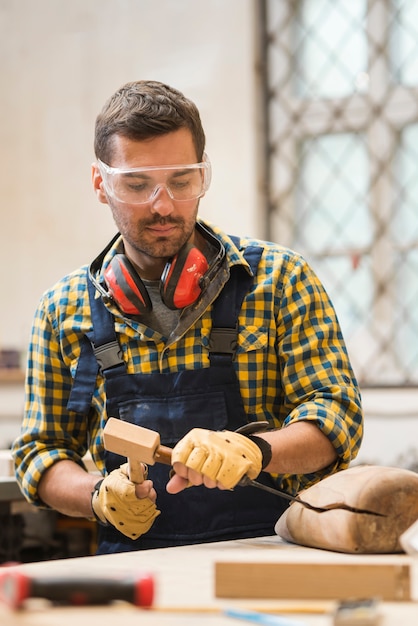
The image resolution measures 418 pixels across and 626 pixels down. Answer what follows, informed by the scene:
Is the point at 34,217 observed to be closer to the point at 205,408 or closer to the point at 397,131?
the point at 397,131

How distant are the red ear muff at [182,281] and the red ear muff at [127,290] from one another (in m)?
0.05

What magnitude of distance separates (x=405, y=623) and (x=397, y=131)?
4.07 m

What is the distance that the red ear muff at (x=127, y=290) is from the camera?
241 cm

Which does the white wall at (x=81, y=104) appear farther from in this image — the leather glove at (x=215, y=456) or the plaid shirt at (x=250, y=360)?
the leather glove at (x=215, y=456)

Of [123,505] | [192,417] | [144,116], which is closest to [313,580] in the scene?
[123,505]

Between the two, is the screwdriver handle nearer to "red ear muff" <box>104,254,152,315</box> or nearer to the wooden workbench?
the wooden workbench

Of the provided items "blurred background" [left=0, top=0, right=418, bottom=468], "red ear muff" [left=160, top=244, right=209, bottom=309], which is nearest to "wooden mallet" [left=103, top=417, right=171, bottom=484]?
"red ear muff" [left=160, top=244, right=209, bottom=309]

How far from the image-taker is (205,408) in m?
2.32

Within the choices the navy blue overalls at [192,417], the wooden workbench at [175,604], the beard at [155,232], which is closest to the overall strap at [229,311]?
the navy blue overalls at [192,417]

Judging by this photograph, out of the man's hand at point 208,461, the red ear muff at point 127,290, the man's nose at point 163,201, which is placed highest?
the man's nose at point 163,201

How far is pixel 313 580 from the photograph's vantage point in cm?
135

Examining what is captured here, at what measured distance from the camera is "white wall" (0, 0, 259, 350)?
16.8 feet

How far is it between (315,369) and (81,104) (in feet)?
12.1

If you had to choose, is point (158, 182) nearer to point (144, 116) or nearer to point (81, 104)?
point (144, 116)
